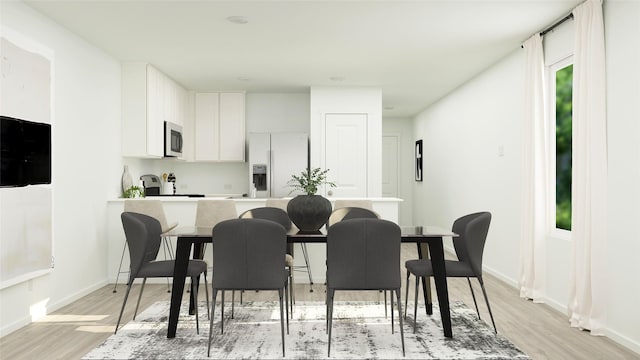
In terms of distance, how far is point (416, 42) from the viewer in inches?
201

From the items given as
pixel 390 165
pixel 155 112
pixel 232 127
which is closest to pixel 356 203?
pixel 155 112

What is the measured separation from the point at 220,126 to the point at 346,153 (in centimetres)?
199

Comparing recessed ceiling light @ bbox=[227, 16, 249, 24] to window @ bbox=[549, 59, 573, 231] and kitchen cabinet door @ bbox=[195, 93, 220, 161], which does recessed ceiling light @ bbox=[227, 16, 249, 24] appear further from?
kitchen cabinet door @ bbox=[195, 93, 220, 161]

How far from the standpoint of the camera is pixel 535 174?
4820mm

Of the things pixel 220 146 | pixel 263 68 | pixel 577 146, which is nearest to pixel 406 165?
pixel 220 146

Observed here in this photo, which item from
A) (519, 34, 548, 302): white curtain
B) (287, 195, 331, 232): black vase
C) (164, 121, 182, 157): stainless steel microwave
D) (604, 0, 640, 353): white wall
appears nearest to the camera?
(604, 0, 640, 353): white wall

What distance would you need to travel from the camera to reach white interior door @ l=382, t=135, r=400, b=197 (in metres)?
11.0

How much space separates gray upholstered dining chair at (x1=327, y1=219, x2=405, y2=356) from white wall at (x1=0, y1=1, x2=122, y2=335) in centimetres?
253

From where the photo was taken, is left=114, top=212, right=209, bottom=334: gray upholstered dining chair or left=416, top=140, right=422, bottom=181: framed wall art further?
left=416, top=140, right=422, bottom=181: framed wall art

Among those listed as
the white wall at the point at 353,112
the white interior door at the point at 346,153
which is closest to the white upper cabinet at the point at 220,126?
the white wall at the point at 353,112

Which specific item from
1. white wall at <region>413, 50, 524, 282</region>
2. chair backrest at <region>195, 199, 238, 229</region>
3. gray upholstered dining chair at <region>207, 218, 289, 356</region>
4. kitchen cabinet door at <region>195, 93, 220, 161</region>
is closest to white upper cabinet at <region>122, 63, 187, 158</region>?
chair backrest at <region>195, 199, 238, 229</region>

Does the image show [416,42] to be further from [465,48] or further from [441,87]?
[441,87]

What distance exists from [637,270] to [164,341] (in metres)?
3.24

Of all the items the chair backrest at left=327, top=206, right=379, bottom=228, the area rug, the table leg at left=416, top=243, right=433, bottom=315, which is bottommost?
the area rug
